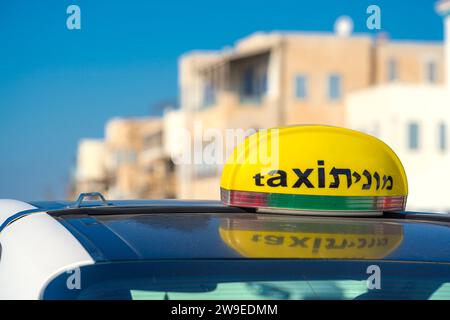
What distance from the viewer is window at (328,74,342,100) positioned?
43.8 metres

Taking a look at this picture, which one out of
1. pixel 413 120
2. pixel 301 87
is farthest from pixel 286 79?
pixel 413 120

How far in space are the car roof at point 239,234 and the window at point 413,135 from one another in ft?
119

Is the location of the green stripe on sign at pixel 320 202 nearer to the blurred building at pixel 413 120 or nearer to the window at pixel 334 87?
the blurred building at pixel 413 120

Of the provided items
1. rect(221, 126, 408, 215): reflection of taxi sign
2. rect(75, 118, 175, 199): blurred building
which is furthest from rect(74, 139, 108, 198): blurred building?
rect(221, 126, 408, 215): reflection of taxi sign

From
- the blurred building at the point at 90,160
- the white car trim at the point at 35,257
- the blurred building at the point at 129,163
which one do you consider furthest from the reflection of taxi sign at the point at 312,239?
the blurred building at the point at 90,160

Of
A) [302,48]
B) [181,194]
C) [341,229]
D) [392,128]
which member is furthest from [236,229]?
[181,194]

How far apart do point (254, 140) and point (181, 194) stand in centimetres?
5079

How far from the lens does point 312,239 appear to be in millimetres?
2326

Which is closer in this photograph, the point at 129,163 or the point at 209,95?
the point at 209,95

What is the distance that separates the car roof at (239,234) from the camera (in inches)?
84.7

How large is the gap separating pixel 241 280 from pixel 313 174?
2.96 ft

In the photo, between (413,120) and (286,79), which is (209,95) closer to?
(286,79)

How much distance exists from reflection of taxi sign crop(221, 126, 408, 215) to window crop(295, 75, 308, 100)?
1602 inches

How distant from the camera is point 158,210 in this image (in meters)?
2.91
